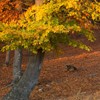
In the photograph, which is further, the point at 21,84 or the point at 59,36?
the point at 21,84

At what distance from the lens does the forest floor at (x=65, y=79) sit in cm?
1287

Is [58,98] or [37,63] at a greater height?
[37,63]

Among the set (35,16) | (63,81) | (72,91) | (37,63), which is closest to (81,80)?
(63,81)

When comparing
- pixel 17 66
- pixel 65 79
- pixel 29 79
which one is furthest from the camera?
pixel 65 79

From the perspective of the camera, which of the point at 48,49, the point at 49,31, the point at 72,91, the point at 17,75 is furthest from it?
the point at 17,75

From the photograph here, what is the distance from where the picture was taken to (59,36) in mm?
8539

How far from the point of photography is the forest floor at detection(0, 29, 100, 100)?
42.2ft

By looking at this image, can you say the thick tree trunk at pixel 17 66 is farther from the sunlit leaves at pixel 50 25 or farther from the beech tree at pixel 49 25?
the sunlit leaves at pixel 50 25

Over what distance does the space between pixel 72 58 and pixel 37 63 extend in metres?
13.9

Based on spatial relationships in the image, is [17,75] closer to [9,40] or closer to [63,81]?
[63,81]

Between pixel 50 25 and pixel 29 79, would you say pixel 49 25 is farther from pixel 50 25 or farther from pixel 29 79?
pixel 29 79

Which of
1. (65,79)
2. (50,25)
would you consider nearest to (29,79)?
(50,25)

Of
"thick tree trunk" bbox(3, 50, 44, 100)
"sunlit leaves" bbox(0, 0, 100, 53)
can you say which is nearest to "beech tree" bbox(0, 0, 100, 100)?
"sunlit leaves" bbox(0, 0, 100, 53)

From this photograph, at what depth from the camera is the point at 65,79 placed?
52.2 ft
